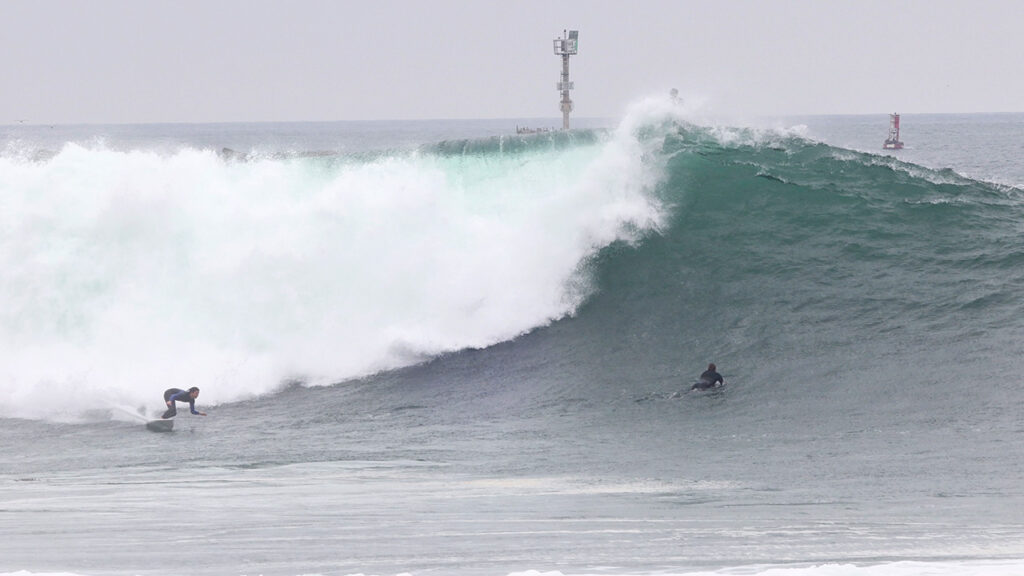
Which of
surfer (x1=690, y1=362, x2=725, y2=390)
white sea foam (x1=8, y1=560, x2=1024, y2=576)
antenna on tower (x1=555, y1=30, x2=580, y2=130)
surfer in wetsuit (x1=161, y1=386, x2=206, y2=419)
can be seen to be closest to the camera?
white sea foam (x1=8, y1=560, x2=1024, y2=576)

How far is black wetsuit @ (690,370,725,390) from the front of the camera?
1608 centimetres

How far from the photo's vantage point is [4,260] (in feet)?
71.3

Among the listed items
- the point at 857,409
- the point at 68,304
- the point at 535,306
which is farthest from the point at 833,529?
the point at 68,304

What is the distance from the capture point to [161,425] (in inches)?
614

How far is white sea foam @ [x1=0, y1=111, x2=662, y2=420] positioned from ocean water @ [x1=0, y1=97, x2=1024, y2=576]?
0.06m

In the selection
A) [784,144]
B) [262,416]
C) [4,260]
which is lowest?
[262,416]

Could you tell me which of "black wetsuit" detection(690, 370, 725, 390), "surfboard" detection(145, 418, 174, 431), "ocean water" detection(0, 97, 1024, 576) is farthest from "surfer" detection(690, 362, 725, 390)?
"surfboard" detection(145, 418, 174, 431)

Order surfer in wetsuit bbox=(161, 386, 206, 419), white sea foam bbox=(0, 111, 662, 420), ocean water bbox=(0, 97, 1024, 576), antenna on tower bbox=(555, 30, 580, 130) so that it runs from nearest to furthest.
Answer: ocean water bbox=(0, 97, 1024, 576)
surfer in wetsuit bbox=(161, 386, 206, 419)
white sea foam bbox=(0, 111, 662, 420)
antenna on tower bbox=(555, 30, 580, 130)

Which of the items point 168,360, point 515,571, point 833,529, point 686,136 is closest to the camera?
point 515,571

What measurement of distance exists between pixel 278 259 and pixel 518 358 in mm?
5202

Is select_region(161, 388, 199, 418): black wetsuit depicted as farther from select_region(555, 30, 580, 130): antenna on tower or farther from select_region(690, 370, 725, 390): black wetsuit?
select_region(555, 30, 580, 130): antenna on tower

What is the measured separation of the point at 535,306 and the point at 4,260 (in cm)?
960

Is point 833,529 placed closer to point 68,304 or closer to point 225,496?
point 225,496

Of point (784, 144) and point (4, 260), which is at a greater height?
point (784, 144)
